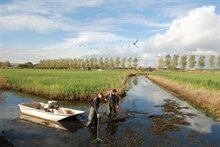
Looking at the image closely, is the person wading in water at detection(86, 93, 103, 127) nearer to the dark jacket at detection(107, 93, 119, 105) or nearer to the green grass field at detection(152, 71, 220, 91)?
the dark jacket at detection(107, 93, 119, 105)

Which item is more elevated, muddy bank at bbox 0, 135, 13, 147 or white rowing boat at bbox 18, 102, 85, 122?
white rowing boat at bbox 18, 102, 85, 122

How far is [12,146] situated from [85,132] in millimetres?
4759

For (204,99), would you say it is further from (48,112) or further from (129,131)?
(48,112)

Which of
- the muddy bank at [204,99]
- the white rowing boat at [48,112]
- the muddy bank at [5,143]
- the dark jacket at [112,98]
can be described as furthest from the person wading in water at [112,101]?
the muddy bank at [204,99]

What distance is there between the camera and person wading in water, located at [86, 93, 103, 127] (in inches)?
691

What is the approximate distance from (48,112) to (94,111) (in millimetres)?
3517

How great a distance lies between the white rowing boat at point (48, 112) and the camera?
18378mm

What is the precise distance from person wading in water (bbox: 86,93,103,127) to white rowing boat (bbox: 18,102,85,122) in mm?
1120

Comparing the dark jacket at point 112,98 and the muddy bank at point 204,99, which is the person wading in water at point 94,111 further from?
the muddy bank at point 204,99

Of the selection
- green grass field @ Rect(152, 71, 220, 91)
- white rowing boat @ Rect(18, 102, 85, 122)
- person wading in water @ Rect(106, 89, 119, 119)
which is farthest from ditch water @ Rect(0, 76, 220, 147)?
green grass field @ Rect(152, 71, 220, 91)

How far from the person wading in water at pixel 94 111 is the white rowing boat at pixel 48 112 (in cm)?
112

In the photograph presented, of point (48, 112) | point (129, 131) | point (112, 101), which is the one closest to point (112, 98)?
point (112, 101)

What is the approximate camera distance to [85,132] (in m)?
17.0

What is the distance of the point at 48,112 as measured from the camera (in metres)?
18.8
